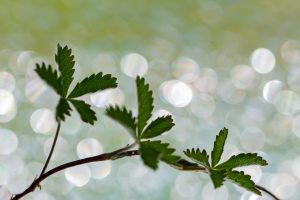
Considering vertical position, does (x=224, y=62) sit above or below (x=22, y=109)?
above

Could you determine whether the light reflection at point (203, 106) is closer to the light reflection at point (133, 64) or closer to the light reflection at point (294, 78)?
the light reflection at point (133, 64)

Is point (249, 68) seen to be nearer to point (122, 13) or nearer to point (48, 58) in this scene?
point (122, 13)

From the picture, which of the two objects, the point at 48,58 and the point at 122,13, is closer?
the point at 48,58

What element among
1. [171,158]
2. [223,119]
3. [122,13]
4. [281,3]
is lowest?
[171,158]

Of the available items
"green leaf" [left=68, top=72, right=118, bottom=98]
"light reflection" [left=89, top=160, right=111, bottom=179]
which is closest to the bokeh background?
"light reflection" [left=89, top=160, right=111, bottom=179]

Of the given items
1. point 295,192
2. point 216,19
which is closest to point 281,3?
point 216,19
